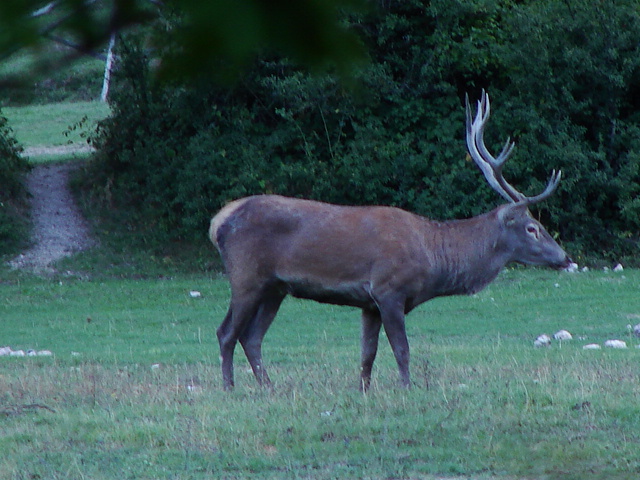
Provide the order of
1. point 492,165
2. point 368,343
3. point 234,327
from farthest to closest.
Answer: point 492,165 < point 234,327 < point 368,343

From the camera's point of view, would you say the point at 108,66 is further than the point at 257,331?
No

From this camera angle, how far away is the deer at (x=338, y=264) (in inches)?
325

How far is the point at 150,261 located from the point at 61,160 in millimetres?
5097

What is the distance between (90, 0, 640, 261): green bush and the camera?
61.0ft

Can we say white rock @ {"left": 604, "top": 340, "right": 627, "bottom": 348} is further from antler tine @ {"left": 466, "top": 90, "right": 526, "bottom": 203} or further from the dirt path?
the dirt path

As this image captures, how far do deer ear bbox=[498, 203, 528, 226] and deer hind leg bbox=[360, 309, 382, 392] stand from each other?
144cm

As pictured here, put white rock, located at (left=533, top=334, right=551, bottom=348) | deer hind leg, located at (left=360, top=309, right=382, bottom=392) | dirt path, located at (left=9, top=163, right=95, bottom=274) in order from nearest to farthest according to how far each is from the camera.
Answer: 1. deer hind leg, located at (left=360, top=309, right=382, bottom=392)
2. white rock, located at (left=533, top=334, right=551, bottom=348)
3. dirt path, located at (left=9, top=163, right=95, bottom=274)

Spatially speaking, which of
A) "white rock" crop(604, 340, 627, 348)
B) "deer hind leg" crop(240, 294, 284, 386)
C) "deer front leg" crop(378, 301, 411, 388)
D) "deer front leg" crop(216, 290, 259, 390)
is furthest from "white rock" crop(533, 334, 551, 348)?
"deer front leg" crop(216, 290, 259, 390)

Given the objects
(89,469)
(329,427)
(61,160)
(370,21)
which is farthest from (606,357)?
(61,160)

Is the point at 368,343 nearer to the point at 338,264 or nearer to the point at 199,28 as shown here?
the point at 338,264

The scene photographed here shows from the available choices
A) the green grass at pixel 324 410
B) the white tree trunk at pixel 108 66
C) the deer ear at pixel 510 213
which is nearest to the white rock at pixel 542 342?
the green grass at pixel 324 410

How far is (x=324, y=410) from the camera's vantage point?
22.8 feet

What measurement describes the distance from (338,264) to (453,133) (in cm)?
1176

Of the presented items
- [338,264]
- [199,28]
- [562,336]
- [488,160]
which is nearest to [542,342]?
[562,336]
